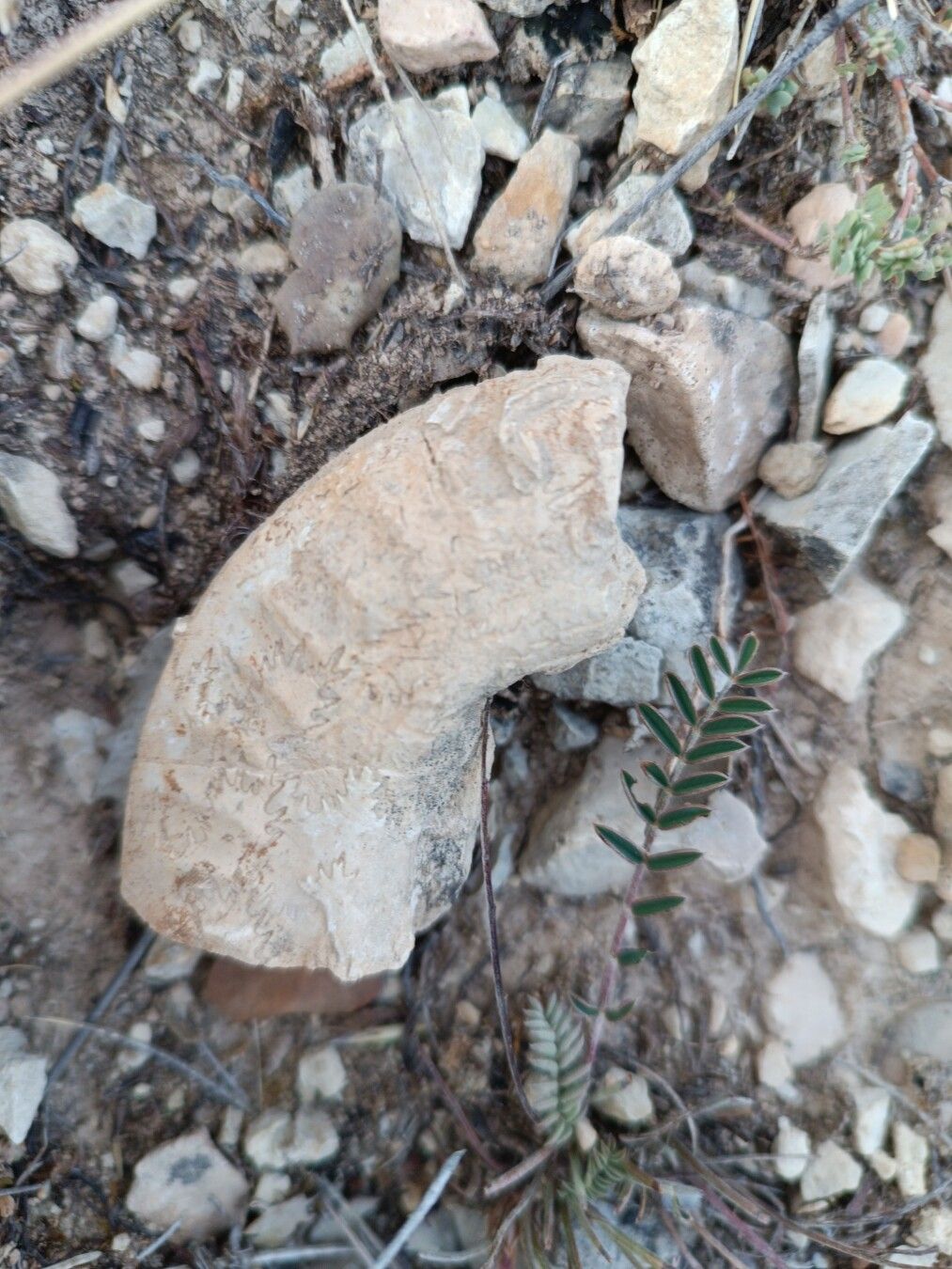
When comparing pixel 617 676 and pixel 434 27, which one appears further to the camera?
pixel 617 676

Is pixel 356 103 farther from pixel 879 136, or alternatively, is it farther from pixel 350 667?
pixel 350 667

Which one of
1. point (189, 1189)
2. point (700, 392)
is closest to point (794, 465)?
point (700, 392)

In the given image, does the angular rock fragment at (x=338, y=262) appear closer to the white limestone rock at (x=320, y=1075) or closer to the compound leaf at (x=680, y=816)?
the compound leaf at (x=680, y=816)

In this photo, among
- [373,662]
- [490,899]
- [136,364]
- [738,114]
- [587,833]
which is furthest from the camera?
[587,833]

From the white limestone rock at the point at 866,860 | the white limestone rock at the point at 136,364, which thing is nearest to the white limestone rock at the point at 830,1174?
the white limestone rock at the point at 866,860

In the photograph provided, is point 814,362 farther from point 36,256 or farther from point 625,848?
point 36,256

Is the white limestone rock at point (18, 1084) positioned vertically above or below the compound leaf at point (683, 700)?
below

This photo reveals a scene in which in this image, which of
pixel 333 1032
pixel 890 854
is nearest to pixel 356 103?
pixel 890 854
